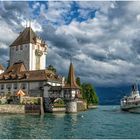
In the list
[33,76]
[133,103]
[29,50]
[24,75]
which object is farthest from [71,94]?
[29,50]

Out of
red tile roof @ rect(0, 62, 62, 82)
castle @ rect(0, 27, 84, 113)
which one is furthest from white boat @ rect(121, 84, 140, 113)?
red tile roof @ rect(0, 62, 62, 82)

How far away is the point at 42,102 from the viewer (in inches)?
3145

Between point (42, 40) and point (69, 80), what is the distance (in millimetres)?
21410

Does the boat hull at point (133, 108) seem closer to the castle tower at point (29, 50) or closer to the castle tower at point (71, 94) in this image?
the castle tower at point (71, 94)

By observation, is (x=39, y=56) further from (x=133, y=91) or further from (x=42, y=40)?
(x=133, y=91)

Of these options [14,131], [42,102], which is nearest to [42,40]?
[42,102]

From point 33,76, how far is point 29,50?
496 inches

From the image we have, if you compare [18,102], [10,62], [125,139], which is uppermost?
[10,62]

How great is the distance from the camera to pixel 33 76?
88625 mm

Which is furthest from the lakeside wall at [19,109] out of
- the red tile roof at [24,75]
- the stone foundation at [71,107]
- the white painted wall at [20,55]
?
the white painted wall at [20,55]

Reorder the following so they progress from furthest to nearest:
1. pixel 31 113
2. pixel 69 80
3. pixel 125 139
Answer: pixel 69 80 < pixel 31 113 < pixel 125 139

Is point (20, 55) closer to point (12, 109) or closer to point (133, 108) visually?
point (12, 109)

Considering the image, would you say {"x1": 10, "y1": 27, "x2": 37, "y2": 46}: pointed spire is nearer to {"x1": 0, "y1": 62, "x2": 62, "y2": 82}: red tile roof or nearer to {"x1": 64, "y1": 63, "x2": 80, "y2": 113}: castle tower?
{"x1": 0, "y1": 62, "x2": 62, "y2": 82}: red tile roof

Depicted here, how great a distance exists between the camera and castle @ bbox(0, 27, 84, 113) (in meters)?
84.7
